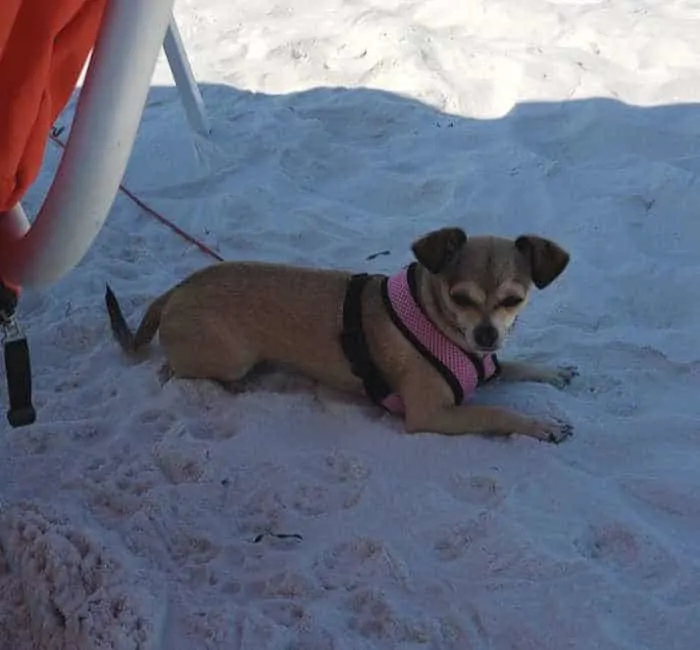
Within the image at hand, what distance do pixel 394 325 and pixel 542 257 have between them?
16.2 inches

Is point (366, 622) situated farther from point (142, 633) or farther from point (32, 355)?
point (32, 355)

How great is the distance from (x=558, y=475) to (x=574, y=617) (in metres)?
0.49

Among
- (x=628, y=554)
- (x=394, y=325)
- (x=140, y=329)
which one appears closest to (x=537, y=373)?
(x=394, y=325)

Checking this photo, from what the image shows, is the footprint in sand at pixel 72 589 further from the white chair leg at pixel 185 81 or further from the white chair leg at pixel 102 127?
the white chair leg at pixel 185 81

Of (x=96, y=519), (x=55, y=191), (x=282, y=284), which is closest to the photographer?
(x=55, y=191)

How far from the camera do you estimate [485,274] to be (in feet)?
9.16

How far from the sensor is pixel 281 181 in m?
4.19

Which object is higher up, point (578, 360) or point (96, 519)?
point (96, 519)

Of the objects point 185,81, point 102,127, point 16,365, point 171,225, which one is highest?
point 102,127

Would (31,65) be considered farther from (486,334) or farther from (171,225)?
(171,225)

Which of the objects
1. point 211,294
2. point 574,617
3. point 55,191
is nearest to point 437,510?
point 574,617

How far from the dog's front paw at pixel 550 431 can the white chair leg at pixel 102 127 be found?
1417 millimetres

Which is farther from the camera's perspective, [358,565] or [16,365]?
[358,565]

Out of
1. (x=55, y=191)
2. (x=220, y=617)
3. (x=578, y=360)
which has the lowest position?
(x=578, y=360)
